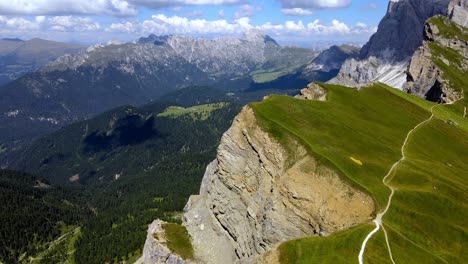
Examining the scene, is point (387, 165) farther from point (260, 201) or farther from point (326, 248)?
point (326, 248)

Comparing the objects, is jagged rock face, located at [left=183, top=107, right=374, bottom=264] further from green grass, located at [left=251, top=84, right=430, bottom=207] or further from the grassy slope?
the grassy slope

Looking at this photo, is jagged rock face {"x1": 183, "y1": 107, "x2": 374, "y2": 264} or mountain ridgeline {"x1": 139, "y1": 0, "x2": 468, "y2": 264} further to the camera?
jagged rock face {"x1": 183, "y1": 107, "x2": 374, "y2": 264}

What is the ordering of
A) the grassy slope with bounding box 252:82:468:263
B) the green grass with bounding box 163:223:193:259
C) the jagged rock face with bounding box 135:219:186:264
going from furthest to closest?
the jagged rock face with bounding box 135:219:186:264, the green grass with bounding box 163:223:193:259, the grassy slope with bounding box 252:82:468:263

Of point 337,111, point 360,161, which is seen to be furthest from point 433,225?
point 337,111

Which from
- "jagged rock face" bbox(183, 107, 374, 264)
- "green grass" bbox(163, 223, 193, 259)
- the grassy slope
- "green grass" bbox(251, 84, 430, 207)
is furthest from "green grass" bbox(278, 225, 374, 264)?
"green grass" bbox(163, 223, 193, 259)

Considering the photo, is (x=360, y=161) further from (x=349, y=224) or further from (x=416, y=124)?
(x=416, y=124)
